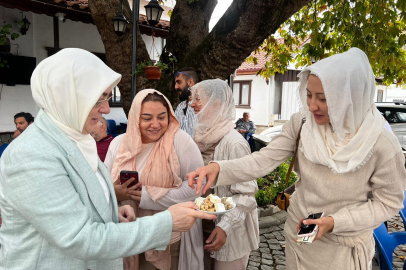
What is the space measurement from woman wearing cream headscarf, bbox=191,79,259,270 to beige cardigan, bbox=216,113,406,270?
48cm

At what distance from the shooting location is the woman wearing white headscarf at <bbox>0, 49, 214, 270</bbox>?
115 centimetres

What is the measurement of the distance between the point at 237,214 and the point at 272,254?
227 centimetres

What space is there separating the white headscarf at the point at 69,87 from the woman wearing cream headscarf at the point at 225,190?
136 centimetres

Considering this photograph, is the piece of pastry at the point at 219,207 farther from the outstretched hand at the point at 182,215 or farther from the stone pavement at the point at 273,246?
the stone pavement at the point at 273,246

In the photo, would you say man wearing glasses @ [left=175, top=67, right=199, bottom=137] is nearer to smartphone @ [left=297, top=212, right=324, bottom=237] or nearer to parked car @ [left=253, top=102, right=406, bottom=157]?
smartphone @ [left=297, top=212, right=324, bottom=237]

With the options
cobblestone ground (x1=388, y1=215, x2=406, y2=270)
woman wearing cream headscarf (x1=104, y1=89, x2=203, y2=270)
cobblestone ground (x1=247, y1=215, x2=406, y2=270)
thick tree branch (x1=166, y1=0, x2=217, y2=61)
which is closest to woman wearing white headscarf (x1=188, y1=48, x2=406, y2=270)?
woman wearing cream headscarf (x1=104, y1=89, x2=203, y2=270)

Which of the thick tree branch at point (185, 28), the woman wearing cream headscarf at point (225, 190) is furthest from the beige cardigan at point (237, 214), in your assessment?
the thick tree branch at point (185, 28)

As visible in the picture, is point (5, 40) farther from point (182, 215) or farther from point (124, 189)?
point (182, 215)

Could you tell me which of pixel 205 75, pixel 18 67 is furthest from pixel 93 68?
pixel 18 67

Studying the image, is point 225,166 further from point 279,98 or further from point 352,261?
point 279,98

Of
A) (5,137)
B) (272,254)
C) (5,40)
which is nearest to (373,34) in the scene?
(272,254)

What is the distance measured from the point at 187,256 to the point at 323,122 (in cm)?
150

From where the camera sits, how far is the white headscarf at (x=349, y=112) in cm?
160

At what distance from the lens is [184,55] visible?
18.1ft
